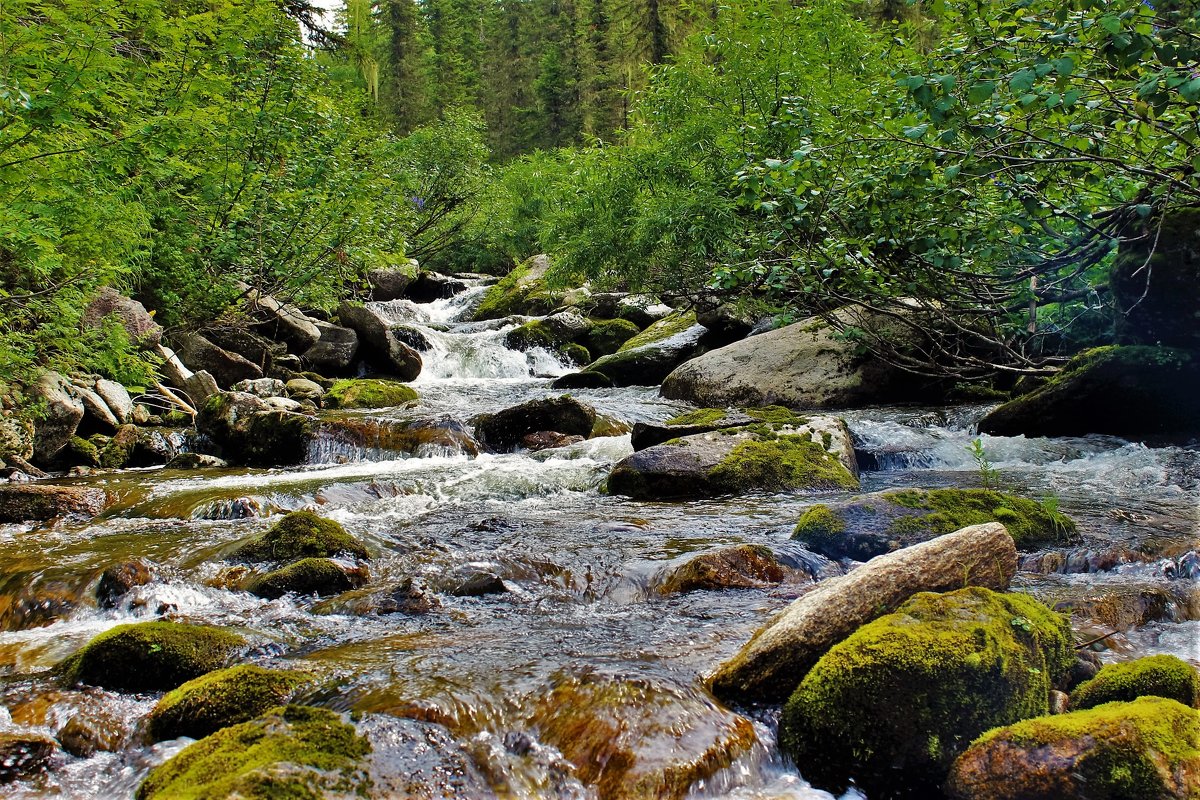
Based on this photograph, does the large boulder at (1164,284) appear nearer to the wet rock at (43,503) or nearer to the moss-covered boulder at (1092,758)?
the moss-covered boulder at (1092,758)

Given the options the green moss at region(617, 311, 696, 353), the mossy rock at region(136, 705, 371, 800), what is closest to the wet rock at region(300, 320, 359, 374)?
the green moss at region(617, 311, 696, 353)

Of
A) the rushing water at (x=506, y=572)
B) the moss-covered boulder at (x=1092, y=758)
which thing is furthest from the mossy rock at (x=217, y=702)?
the moss-covered boulder at (x=1092, y=758)

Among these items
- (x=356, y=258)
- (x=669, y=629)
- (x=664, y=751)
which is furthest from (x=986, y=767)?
(x=356, y=258)

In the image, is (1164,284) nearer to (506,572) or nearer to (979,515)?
(979,515)

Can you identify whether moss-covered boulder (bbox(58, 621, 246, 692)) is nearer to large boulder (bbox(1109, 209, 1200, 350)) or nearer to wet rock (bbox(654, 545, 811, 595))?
wet rock (bbox(654, 545, 811, 595))

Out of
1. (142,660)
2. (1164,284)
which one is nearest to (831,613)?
(142,660)

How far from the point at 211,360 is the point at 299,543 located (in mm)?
9701

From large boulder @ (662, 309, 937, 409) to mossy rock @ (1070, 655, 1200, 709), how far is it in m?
9.02

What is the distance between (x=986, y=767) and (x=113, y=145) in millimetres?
8193

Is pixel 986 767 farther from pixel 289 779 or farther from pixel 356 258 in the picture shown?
pixel 356 258

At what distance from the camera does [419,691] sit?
3.55 meters

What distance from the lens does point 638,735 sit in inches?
124

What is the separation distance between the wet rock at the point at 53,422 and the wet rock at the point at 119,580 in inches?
201

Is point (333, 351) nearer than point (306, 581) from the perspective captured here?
No
